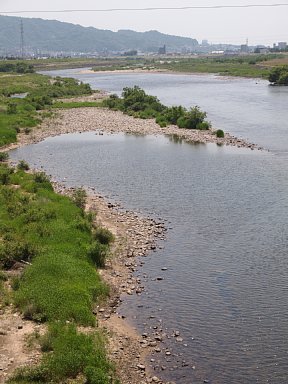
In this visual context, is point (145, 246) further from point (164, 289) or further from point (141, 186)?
point (141, 186)

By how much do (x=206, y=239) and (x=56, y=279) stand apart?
866 cm

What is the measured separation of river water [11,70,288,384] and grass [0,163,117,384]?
1863 mm

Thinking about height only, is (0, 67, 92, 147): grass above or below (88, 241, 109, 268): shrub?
below

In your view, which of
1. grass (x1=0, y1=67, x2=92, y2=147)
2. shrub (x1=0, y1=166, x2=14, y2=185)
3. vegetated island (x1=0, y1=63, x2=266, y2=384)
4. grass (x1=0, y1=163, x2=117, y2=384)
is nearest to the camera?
grass (x1=0, y1=163, x2=117, y2=384)

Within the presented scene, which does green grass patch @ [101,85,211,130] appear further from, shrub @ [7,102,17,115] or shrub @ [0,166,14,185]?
shrub @ [0,166,14,185]

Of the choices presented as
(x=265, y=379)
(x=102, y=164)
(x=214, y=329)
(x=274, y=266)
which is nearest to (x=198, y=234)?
(x=274, y=266)

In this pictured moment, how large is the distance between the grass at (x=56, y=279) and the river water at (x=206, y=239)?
1.86 m

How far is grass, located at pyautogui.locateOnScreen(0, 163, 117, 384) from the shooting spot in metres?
13.2

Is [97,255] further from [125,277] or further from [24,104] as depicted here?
[24,104]

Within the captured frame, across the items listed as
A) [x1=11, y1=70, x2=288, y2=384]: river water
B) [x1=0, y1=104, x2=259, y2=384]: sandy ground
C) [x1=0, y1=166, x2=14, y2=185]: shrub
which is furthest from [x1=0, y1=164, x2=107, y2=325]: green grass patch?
[x1=0, y1=166, x2=14, y2=185]: shrub

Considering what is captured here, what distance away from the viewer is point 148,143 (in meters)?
47.6

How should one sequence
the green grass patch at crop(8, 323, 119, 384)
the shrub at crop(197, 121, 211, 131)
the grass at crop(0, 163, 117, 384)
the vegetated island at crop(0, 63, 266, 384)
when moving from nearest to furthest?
the green grass patch at crop(8, 323, 119, 384) → the grass at crop(0, 163, 117, 384) → the vegetated island at crop(0, 63, 266, 384) → the shrub at crop(197, 121, 211, 131)

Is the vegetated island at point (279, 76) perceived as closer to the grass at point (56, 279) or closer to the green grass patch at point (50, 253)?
the grass at point (56, 279)

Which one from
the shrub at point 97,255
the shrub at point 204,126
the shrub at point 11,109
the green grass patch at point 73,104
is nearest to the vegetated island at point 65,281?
the shrub at point 97,255
